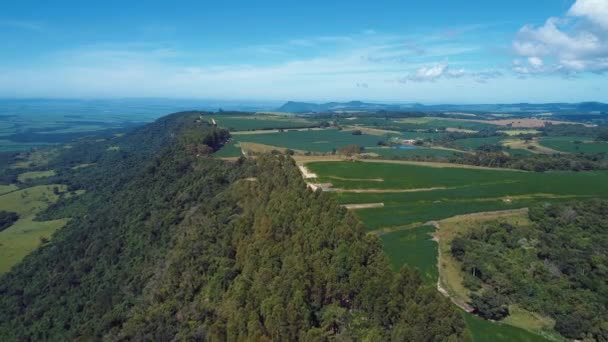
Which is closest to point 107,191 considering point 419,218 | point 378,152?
point 378,152

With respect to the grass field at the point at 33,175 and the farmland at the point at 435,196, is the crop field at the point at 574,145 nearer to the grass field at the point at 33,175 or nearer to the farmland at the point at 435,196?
the farmland at the point at 435,196

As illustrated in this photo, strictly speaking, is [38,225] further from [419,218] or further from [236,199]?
[419,218]

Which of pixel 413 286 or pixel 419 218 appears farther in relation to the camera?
pixel 419 218

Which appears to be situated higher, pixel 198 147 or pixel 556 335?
pixel 198 147

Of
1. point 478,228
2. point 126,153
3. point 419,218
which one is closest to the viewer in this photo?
point 478,228

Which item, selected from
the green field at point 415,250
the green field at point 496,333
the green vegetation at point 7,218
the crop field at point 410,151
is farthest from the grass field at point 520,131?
the green vegetation at point 7,218

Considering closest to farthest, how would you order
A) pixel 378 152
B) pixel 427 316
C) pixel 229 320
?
1. pixel 427 316
2. pixel 229 320
3. pixel 378 152
